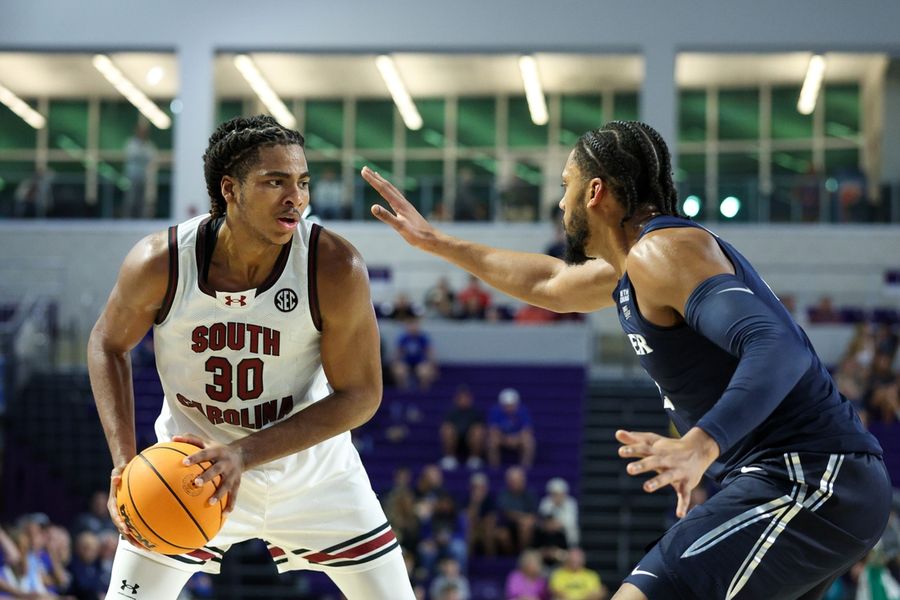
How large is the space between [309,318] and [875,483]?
1943 millimetres

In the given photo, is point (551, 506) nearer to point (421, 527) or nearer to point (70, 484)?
point (421, 527)

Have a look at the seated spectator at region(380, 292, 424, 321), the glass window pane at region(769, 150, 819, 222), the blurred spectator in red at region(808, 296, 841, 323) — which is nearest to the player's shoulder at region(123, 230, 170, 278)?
the seated spectator at region(380, 292, 424, 321)

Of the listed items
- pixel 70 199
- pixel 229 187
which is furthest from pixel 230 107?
pixel 229 187

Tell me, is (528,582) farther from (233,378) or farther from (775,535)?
(775,535)

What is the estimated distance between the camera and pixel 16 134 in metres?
26.0

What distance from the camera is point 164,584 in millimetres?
4379

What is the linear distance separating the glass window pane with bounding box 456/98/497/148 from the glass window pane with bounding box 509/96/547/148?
1.27 feet

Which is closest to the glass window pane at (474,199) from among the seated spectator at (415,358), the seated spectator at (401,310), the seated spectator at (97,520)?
the seated spectator at (401,310)

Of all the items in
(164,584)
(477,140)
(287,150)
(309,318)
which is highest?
(477,140)

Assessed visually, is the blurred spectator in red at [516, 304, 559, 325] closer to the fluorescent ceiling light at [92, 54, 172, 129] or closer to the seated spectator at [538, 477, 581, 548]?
the seated spectator at [538, 477, 581, 548]

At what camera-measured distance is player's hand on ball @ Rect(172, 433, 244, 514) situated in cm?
387

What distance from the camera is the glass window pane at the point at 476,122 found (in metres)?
26.0

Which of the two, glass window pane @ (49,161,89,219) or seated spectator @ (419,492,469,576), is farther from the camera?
glass window pane @ (49,161,89,219)

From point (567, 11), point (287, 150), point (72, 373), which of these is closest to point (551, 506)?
point (72, 373)
